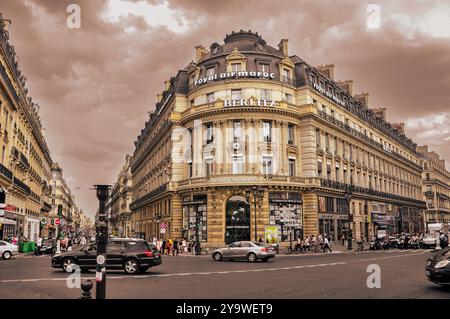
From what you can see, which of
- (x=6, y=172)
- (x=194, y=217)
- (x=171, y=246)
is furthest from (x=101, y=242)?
(x=6, y=172)

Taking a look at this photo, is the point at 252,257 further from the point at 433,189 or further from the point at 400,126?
the point at 433,189

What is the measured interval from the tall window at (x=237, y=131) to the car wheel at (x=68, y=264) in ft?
78.2

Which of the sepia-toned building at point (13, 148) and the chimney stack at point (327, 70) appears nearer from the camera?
the sepia-toned building at point (13, 148)

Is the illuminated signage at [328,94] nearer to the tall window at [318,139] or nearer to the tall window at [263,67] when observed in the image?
the tall window at [318,139]

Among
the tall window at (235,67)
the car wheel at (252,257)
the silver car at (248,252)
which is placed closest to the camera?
the silver car at (248,252)

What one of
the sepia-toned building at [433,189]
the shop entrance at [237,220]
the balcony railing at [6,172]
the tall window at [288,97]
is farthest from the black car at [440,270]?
the sepia-toned building at [433,189]

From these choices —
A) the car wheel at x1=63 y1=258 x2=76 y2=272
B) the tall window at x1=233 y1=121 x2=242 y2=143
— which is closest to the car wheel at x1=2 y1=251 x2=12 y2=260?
the car wheel at x1=63 y1=258 x2=76 y2=272

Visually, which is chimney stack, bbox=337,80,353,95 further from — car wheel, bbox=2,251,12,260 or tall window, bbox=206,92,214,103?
car wheel, bbox=2,251,12,260

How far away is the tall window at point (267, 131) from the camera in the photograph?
134ft

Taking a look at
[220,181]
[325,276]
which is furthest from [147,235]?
[325,276]

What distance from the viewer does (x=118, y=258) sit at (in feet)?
60.2

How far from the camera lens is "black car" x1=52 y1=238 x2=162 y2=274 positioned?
59.8ft

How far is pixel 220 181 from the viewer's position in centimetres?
3859

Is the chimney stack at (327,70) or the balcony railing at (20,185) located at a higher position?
the chimney stack at (327,70)
